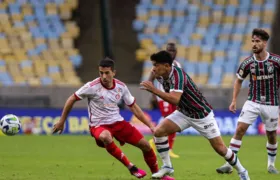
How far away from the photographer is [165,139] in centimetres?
1009

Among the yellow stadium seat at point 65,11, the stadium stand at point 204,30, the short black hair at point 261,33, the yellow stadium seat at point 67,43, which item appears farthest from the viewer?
the yellow stadium seat at point 65,11

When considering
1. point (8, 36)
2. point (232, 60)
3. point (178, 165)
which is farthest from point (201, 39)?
point (178, 165)

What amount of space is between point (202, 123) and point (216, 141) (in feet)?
1.08

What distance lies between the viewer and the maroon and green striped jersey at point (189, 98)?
373 inches

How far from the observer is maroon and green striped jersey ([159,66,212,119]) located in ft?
31.1

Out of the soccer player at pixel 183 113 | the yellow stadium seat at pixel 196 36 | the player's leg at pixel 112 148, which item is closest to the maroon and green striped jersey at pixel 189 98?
the soccer player at pixel 183 113

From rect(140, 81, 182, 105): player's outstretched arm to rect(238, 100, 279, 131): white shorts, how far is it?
8.28ft

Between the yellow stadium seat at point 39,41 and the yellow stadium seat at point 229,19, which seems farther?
the yellow stadium seat at point 229,19

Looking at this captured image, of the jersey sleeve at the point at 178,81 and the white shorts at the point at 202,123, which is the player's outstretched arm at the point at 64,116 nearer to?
the white shorts at the point at 202,123

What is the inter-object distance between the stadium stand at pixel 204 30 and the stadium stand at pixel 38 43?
2.95 m

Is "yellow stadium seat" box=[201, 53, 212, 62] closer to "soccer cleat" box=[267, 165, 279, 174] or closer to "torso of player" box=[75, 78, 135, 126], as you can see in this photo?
"soccer cleat" box=[267, 165, 279, 174]

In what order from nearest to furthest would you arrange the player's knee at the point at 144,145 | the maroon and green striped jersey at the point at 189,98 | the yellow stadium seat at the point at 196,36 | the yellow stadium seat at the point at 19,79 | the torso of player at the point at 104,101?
1. the maroon and green striped jersey at the point at 189,98
2. the player's knee at the point at 144,145
3. the torso of player at the point at 104,101
4. the yellow stadium seat at the point at 19,79
5. the yellow stadium seat at the point at 196,36

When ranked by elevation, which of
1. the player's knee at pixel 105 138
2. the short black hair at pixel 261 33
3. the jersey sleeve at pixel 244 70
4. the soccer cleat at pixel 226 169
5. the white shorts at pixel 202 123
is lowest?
the soccer cleat at pixel 226 169

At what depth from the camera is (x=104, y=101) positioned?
1047 cm
